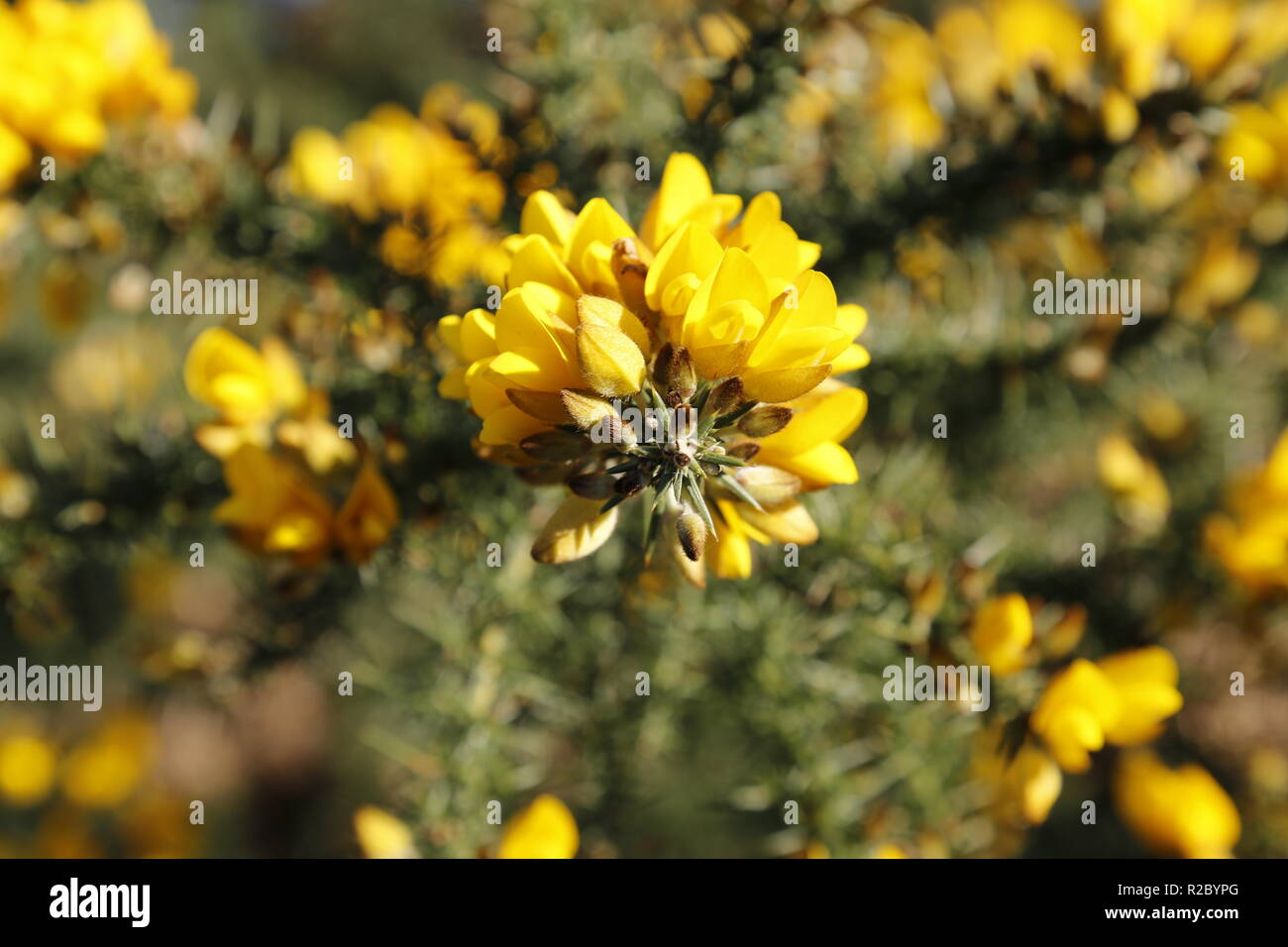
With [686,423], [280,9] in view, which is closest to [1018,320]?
[686,423]

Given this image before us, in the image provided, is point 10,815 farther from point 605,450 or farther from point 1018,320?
point 1018,320

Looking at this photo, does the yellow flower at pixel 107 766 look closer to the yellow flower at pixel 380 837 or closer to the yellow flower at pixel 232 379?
the yellow flower at pixel 380 837

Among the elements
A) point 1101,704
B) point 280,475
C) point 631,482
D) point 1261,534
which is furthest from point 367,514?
point 1261,534

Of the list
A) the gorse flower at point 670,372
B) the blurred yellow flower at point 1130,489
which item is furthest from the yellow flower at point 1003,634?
the blurred yellow flower at point 1130,489

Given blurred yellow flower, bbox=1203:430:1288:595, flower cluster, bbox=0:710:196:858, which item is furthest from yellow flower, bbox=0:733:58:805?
blurred yellow flower, bbox=1203:430:1288:595

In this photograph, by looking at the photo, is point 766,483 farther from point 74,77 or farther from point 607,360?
point 74,77
